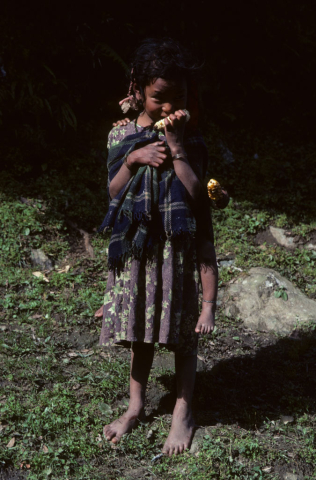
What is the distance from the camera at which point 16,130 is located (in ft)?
19.8

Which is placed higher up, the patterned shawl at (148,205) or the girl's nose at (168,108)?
the girl's nose at (168,108)

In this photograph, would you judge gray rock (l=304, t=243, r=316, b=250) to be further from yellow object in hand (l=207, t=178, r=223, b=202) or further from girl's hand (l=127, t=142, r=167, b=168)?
girl's hand (l=127, t=142, r=167, b=168)

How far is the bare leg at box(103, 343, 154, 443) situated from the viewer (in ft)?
9.38

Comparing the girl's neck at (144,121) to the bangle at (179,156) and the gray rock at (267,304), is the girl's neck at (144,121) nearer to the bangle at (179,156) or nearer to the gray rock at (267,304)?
the bangle at (179,156)

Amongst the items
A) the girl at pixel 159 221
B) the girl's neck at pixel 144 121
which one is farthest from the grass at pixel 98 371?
the girl's neck at pixel 144 121

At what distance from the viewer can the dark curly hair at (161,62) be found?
2387mm

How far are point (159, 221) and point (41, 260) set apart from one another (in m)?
2.63

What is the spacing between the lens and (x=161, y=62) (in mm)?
2389

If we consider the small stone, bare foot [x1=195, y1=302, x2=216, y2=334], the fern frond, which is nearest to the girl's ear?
bare foot [x1=195, y1=302, x2=216, y2=334]

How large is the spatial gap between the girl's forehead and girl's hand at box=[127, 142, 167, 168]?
0.27 m

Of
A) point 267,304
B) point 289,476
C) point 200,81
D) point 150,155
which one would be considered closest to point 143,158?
point 150,155

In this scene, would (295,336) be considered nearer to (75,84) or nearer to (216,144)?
(216,144)

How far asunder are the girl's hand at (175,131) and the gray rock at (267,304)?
2372 mm

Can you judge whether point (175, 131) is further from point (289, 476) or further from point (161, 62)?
point (289, 476)
